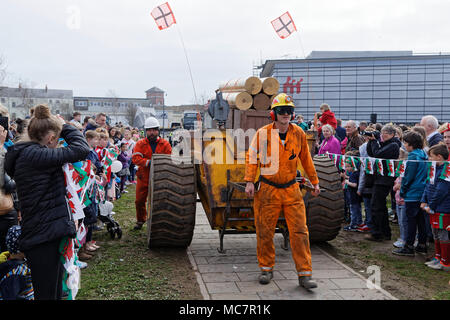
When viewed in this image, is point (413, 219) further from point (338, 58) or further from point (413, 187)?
point (338, 58)

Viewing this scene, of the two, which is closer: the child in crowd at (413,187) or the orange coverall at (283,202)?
the orange coverall at (283,202)

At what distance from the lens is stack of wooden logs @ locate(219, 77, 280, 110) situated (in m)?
5.63

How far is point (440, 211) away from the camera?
17.6 feet

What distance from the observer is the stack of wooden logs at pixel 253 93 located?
563cm

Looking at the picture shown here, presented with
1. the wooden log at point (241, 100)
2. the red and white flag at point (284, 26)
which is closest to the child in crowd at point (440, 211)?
the wooden log at point (241, 100)

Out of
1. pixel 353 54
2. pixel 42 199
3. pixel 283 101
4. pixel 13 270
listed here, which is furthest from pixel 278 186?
pixel 353 54

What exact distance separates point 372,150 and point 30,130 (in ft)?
18.6

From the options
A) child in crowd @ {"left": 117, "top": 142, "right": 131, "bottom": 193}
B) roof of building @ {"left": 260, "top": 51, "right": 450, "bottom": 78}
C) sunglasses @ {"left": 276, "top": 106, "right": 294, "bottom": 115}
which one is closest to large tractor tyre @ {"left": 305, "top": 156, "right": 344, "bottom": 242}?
sunglasses @ {"left": 276, "top": 106, "right": 294, "bottom": 115}

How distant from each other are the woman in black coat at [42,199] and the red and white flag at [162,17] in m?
5.89

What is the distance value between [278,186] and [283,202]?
188 millimetres

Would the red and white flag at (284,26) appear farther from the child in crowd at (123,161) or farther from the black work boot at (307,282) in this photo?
→ the black work boot at (307,282)

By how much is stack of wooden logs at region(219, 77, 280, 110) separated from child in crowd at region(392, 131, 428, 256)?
2.16 meters

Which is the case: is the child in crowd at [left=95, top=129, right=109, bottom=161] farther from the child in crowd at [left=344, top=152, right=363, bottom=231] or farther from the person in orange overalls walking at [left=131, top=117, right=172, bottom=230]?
the child in crowd at [left=344, top=152, right=363, bottom=231]
